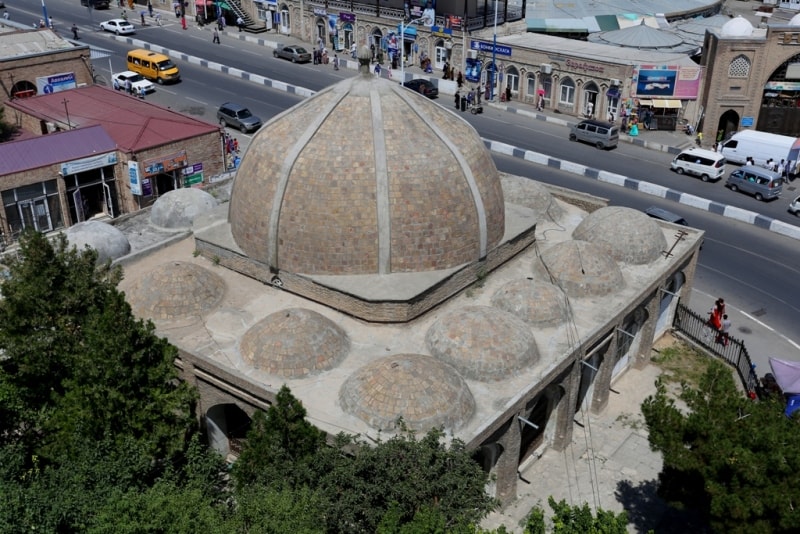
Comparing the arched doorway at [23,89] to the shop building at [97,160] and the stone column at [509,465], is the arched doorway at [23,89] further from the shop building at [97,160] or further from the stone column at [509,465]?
the stone column at [509,465]

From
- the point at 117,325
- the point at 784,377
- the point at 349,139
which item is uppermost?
the point at 349,139

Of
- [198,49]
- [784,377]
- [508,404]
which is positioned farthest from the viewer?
[198,49]

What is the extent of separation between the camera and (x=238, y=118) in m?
53.3

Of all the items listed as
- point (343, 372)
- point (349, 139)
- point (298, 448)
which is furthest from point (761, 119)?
point (298, 448)

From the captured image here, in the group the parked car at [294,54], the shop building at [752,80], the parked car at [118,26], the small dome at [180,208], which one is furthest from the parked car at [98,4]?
the shop building at [752,80]

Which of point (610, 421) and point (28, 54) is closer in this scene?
A: point (610, 421)

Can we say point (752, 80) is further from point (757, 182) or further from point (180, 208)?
point (180, 208)

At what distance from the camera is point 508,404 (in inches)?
880

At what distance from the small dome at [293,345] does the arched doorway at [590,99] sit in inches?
1496

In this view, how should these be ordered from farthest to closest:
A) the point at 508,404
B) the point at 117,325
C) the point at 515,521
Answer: the point at 515,521
the point at 508,404
the point at 117,325

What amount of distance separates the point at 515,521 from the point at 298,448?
321 inches

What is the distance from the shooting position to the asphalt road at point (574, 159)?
36.8m

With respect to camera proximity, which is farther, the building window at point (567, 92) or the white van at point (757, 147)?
the building window at point (567, 92)

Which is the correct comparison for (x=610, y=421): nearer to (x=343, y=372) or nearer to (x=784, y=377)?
(x=784, y=377)
